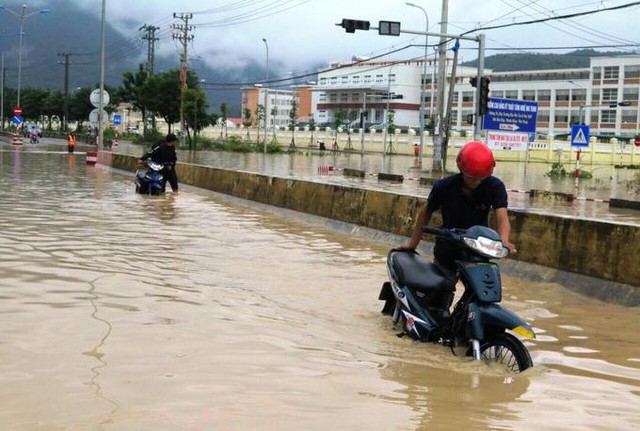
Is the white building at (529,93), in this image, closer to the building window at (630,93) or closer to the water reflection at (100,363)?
the building window at (630,93)

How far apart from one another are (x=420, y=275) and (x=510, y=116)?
2250 cm

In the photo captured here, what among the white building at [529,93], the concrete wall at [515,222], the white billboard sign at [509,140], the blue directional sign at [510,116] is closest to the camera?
the concrete wall at [515,222]

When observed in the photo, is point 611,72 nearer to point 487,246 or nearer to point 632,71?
point 632,71

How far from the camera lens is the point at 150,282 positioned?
7723 millimetres

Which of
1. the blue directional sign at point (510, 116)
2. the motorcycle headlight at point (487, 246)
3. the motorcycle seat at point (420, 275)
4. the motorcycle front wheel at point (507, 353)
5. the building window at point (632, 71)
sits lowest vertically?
the motorcycle front wheel at point (507, 353)

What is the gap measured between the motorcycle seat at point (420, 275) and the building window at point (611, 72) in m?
104

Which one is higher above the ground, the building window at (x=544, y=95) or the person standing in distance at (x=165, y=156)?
the building window at (x=544, y=95)

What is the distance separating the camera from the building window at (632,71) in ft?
326

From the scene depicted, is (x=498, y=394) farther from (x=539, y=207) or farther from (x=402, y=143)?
(x=402, y=143)

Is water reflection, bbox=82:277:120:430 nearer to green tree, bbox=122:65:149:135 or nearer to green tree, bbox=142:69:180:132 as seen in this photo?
green tree, bbox=142:69:180:132

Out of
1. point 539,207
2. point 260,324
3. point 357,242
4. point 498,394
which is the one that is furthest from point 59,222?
point 539,207

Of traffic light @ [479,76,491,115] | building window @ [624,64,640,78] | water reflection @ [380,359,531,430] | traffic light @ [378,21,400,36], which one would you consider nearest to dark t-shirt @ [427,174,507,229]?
water reflection @ [380,359,531,430]

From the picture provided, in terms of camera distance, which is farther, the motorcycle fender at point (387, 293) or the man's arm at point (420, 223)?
the motorcycle fender at point (387, 293)

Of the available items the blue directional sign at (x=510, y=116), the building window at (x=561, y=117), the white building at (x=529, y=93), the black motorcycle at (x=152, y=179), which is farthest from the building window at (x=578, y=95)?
the black motorcycle at (x=152, y=179)
